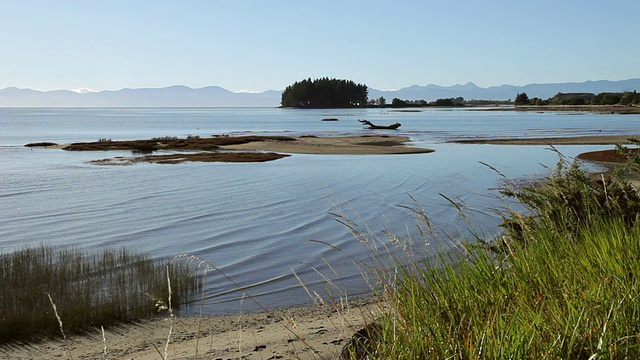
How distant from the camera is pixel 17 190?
2472cm

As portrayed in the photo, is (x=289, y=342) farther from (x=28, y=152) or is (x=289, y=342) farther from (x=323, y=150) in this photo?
(x=28, y=152)

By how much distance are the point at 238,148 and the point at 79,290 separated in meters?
34.9

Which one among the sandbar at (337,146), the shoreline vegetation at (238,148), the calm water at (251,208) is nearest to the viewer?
the calm water at (251,208)

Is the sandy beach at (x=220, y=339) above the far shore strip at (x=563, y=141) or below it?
above

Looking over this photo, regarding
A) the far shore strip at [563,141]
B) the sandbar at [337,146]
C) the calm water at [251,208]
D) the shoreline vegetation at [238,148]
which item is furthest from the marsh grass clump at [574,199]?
the far shore strip at [563,141]

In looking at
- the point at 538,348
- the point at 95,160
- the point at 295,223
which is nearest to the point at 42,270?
the point at 295,223

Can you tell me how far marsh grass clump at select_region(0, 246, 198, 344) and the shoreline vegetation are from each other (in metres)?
23.9

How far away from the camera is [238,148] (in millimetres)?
44656

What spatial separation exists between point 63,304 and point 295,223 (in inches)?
317

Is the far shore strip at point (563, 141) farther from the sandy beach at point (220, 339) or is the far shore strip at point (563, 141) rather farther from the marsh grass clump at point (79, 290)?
the sandy beach at point (220, 339)

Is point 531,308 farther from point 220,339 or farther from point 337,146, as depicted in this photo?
point 337,146

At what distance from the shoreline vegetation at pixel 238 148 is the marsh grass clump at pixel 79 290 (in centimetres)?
2393

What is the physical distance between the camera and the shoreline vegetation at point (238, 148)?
3700 cm

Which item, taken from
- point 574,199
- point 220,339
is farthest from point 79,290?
point 574,199
